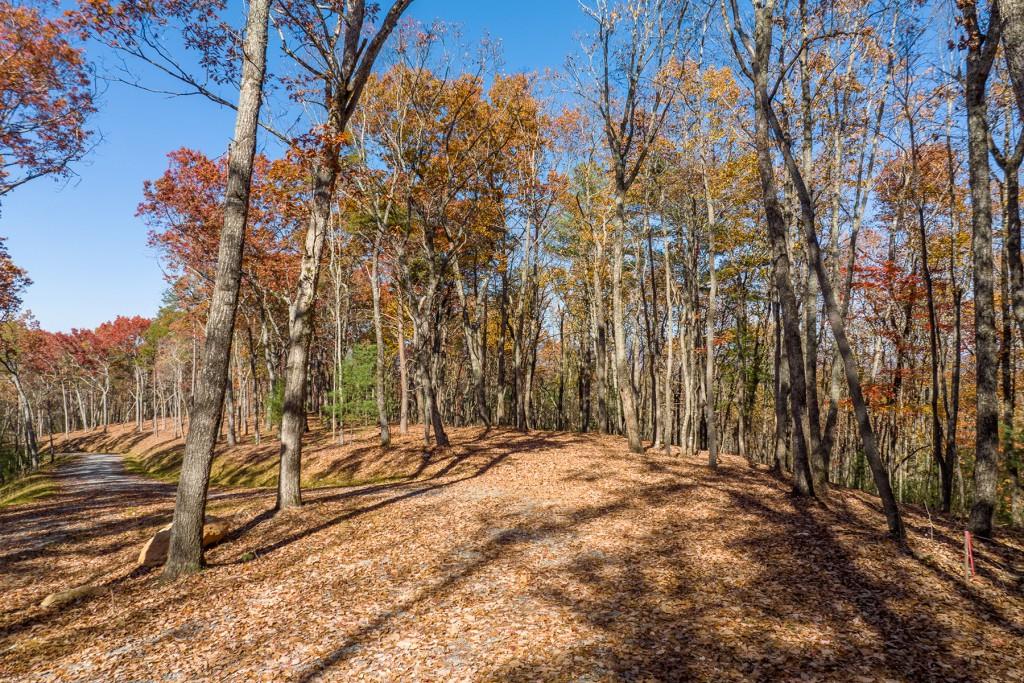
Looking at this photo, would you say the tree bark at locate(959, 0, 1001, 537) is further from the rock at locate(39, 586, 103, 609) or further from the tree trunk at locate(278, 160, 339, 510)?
the rock at locate(39, 586, 103, 609)

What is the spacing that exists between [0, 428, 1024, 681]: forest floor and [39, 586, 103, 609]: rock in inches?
4.1

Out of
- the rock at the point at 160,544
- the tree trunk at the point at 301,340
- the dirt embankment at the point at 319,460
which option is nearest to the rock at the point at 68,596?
the rock at the point at 160,544

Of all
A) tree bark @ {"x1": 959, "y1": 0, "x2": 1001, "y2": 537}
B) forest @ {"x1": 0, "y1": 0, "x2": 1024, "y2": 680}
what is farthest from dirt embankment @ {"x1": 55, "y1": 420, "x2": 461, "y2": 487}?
tree bark @ {"x1": 959, "y1": 0, "x2": 1001, "y2": 537}

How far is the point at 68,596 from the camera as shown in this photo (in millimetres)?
6262

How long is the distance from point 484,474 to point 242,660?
8.71 metres

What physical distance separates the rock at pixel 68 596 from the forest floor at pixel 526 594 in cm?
11

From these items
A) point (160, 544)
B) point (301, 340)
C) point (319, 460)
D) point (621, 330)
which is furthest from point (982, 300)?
point (319, 460)

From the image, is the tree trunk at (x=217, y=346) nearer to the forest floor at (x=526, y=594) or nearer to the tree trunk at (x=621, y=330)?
the forest floor at (x=526, y=594)

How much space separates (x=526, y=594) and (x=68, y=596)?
6.06 m

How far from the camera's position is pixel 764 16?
9719 millimetres

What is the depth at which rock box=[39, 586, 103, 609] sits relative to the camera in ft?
20.2

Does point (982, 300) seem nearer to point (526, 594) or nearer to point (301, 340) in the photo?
point (526, 594)

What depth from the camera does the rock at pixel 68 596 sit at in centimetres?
614

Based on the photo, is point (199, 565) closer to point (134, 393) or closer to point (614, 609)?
point (614, 609)
